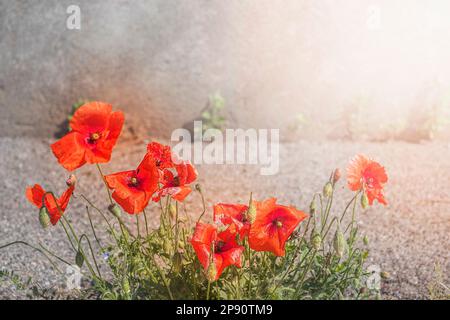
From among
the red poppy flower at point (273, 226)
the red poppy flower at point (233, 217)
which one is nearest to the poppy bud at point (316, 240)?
the red poppy flower at point (273, 226)

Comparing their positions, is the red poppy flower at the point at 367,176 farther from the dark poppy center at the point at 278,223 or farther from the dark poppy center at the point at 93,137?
the dark poppy center at the point at 93,137

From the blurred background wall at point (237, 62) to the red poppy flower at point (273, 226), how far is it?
122 inches

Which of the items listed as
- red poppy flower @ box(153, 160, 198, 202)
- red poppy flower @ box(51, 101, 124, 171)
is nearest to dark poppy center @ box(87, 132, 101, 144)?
red poppy flower @ box(51, 101, 124, 171)

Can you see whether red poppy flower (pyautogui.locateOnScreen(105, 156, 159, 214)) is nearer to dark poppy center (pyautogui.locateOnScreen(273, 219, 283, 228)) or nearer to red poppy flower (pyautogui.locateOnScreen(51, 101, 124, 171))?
red poppy flower (pyautogui.locateOnScreen(51, 101, 124, 171))

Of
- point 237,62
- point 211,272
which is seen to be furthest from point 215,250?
point 237,62

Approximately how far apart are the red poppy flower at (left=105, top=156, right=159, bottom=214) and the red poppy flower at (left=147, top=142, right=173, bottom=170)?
130 millimetres

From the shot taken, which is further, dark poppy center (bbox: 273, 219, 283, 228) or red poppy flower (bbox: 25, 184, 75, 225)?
red poppy flower (bbox: 25, 184, 75, 225)

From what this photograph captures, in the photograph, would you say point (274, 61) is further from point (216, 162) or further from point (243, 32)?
point (216, 162)

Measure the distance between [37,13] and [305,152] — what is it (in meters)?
2.32

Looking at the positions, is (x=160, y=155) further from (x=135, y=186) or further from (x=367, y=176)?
(x=367, y=176)

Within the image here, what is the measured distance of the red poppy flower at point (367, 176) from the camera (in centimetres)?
224

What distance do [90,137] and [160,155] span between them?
0.86 ft

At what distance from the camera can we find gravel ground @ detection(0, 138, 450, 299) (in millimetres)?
3217
